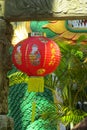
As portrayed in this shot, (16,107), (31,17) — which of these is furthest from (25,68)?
(16,107)

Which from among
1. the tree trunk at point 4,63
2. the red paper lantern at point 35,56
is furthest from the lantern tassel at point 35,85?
the tree trunk at point 4,63

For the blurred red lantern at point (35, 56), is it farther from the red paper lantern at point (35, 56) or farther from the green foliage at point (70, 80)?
the green foliage at point (70, 80)

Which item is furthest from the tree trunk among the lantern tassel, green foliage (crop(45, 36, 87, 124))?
green foliage (crop(45, 36, 87, 124))

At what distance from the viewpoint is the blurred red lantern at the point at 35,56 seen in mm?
3553

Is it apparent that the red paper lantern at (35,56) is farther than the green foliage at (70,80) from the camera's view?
No

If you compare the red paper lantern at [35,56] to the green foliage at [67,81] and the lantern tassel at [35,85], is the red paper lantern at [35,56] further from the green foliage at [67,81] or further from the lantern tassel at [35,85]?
the green foliage at [67,81]

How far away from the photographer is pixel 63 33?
561 centimetres

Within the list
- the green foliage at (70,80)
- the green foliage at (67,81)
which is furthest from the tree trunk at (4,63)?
the green foliage at (70,80)

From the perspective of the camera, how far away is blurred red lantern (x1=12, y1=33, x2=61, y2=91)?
3553 millimetres

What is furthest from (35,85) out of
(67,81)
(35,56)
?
(67,81)

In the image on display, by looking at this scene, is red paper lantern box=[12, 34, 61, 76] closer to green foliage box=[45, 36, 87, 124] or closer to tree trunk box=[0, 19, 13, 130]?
tree trunk box=[0, 19, 13, 130]

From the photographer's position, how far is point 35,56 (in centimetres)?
356

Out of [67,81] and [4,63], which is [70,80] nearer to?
[67,81]

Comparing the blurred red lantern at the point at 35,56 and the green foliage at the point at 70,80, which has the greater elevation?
the blurred red lantern at the point at 35,56
